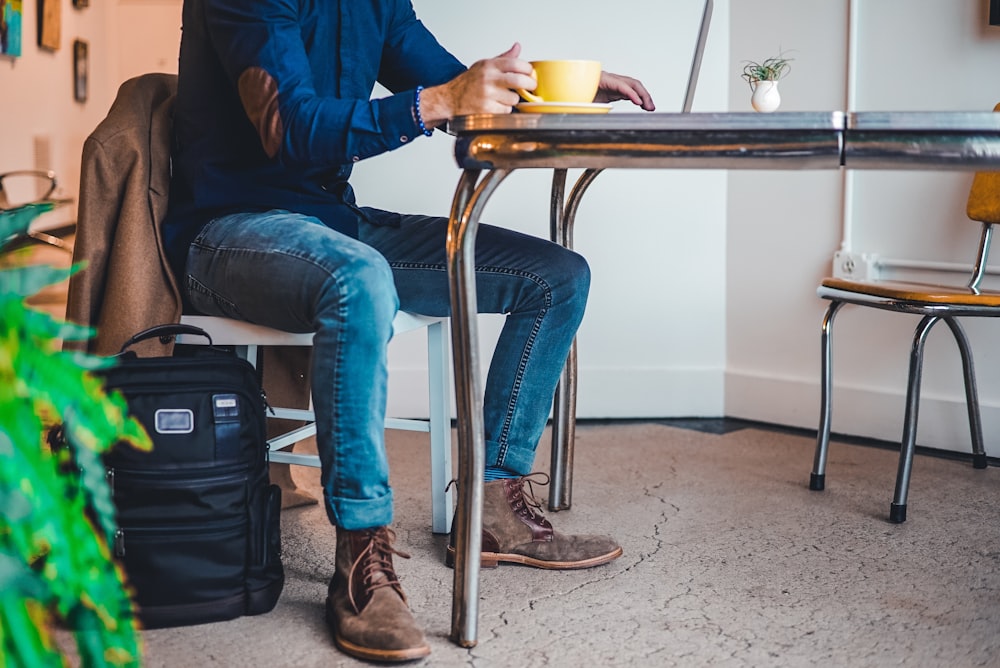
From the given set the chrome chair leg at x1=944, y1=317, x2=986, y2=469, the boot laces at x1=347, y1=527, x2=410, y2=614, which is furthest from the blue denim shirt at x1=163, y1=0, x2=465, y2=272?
the chrome chair leg at x1=944, y1=317, x2=986, y2=469

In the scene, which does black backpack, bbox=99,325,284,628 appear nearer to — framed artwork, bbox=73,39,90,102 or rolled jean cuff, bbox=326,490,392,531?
rolled jean cuff, bbox=326,490,392,531

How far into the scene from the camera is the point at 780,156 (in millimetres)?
1149

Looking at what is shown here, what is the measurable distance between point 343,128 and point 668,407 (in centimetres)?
157

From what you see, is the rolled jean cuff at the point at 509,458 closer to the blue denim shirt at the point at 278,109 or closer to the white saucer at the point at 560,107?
the blue denim shirt at the point at 278,109

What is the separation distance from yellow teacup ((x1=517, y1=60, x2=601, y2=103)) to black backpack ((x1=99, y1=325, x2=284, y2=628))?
56cm

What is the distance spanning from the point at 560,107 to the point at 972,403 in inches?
55.0

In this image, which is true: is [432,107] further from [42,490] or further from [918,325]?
[918,325]

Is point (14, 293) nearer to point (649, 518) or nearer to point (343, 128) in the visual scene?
point (343, 128)

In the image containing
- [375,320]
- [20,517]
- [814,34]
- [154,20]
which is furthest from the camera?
[154,20]

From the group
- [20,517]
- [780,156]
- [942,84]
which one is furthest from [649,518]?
[20,517]

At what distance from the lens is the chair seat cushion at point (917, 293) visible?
184cm

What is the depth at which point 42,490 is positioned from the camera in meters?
0.52

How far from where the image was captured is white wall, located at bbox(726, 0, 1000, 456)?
7.61 ft

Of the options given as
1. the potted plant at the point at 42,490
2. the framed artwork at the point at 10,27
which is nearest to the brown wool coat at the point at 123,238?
the potted plant at the point at 42,490
